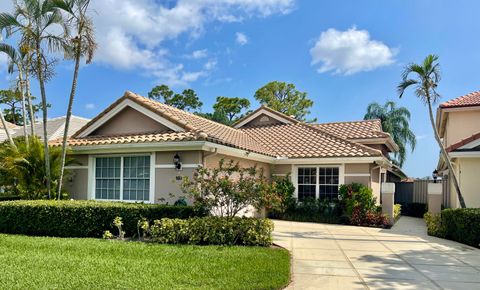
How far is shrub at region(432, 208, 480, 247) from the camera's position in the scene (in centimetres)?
1148

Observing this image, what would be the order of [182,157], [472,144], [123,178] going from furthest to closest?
1. [123,178]
2. [472,144]
3. [182,157]

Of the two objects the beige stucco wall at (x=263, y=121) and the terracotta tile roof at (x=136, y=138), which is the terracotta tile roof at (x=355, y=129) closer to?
the beige stucco wall at (x=263, y=121)

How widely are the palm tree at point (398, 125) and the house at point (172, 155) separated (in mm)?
20975

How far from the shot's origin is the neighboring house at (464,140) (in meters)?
14.8

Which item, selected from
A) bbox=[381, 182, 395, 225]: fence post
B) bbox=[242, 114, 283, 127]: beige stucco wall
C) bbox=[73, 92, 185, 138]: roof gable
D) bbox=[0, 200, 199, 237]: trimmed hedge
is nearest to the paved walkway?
bbox=[381, 182, 395, 225]: fence post

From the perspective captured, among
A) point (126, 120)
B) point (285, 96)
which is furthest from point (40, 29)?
point (285, 96)

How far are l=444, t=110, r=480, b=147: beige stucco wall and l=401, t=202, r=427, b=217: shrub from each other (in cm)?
641

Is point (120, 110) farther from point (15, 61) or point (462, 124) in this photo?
point (462, 124)

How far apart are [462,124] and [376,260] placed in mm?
12677

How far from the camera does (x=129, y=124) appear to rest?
653 inches

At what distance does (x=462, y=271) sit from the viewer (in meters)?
8.31

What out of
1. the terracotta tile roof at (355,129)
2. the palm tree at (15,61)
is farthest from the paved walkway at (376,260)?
the palm tree at (15,61)

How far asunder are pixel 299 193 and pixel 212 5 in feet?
30.7

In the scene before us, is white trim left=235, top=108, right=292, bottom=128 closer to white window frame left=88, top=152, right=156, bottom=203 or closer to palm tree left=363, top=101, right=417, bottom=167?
white window frame left=88, top=152, right=156, bottom=203
